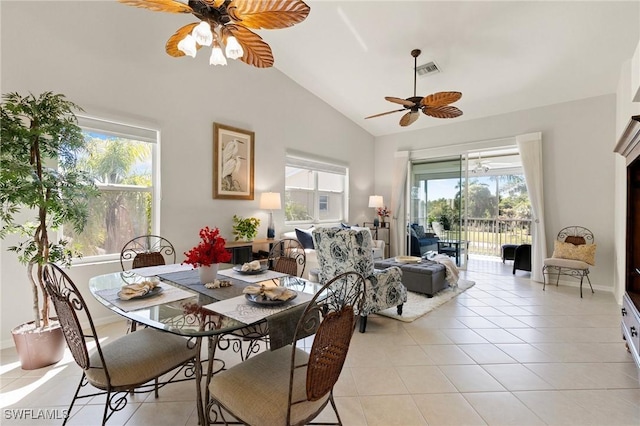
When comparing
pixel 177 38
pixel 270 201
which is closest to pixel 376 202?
pixel 270 201

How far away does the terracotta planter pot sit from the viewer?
230cm

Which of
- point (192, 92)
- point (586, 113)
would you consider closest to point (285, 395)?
point (192, 92)

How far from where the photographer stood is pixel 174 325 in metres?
1.31

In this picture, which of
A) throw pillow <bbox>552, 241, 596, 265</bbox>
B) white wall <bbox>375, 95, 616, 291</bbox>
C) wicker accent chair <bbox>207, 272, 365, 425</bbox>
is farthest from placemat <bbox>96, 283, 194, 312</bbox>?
white wall <bbox>375, 95, 616, 291</bbox>

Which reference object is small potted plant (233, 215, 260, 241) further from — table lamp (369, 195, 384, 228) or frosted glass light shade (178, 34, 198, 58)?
table lamp (369, 195, 384, 228)

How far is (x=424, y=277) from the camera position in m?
4.03

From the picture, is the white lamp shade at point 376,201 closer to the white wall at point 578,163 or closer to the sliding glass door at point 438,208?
the sliding glass door at point 438,208

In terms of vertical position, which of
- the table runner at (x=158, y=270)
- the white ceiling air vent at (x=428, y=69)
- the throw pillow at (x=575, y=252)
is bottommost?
the throw pillow at (x=575, y=252)

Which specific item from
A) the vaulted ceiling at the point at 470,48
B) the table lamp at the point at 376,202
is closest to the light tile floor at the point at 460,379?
the vaulted ceiling at the point at 470,48

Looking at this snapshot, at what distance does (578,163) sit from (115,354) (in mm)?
6255

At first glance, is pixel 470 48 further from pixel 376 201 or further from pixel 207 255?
pixel 207 255

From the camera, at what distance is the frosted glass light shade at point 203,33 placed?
6.20 ft

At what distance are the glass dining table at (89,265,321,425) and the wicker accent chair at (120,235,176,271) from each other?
0.49 meters

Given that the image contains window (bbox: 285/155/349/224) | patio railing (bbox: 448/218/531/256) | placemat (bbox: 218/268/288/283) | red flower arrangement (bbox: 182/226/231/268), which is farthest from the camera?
patio railing (bbox: 448/218/531/256)
